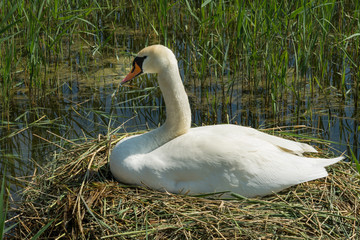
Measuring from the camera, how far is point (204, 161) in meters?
3.98

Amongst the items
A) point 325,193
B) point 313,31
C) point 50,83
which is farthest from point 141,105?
point 325,193

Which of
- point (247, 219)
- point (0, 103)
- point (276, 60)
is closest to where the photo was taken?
point (247, 219)

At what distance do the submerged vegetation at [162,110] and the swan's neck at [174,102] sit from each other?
0.59 m

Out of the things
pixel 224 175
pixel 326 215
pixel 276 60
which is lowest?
pixel 326 215

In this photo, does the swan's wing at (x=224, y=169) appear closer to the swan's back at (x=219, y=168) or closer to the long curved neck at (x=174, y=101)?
the swan's back at (x=219, y=168)

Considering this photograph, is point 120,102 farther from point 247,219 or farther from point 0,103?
point 247,219

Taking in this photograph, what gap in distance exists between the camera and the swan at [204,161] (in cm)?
399

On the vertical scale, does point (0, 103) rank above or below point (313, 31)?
below

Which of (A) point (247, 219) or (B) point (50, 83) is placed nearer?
(A) point (247, 219)

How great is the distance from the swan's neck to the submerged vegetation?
587 millimetres

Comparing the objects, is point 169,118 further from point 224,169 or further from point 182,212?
point 182,212

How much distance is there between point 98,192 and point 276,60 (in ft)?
8.45

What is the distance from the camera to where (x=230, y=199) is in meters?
4.00

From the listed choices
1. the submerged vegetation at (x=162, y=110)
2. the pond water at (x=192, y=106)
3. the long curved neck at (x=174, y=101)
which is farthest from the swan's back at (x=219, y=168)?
the pond water at (x=192, y=106)
